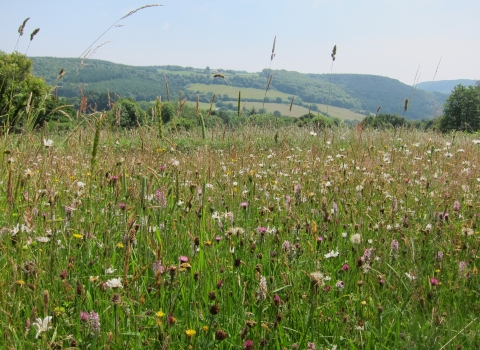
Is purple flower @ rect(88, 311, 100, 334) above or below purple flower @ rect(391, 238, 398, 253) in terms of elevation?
below

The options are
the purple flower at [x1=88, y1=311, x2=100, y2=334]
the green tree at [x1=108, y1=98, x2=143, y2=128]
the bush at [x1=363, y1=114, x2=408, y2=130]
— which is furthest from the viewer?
the bush at [x1=363, y1=114, x2=408, y2=130]

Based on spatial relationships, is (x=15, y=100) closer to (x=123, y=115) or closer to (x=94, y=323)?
(x=123, y=115)

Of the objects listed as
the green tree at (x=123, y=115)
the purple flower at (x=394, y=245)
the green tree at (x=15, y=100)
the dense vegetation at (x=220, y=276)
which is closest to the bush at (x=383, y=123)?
the green tree at (x=123, y=115)

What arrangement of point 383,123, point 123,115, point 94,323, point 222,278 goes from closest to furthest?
point 94,323
point 222,278
point 123,115
point 383,123

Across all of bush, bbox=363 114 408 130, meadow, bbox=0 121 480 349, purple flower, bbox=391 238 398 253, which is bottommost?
meadow, bbox=0 121 480 349

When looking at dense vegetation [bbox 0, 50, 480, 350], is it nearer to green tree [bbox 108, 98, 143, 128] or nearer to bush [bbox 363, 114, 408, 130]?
green tree [bbox 108, 98, 143, 128]

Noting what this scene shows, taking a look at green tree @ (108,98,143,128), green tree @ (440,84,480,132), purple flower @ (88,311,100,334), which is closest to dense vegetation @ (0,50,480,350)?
purple flower @ (88,311,100,334)

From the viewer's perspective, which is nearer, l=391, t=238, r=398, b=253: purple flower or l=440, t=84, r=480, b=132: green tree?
l=391, t=238, r=398, b=253: purple flower

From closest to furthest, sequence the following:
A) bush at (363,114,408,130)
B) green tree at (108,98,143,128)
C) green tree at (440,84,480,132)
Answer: green tree at (108,98,143,128) < bush at (363,114,408,130) < green tree at (440,84,480,132)

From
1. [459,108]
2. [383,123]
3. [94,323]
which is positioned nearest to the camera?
[94,323]

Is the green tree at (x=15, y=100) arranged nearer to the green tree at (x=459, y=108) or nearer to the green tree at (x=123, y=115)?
the green tree at (x=123, y=115)

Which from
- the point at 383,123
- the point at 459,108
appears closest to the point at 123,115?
the point at 383,123

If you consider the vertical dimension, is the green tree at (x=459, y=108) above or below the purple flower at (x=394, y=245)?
above

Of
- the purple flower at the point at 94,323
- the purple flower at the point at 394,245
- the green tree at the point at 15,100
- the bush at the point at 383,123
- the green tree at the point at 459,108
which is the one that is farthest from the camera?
the green tree at the point at 459,108
